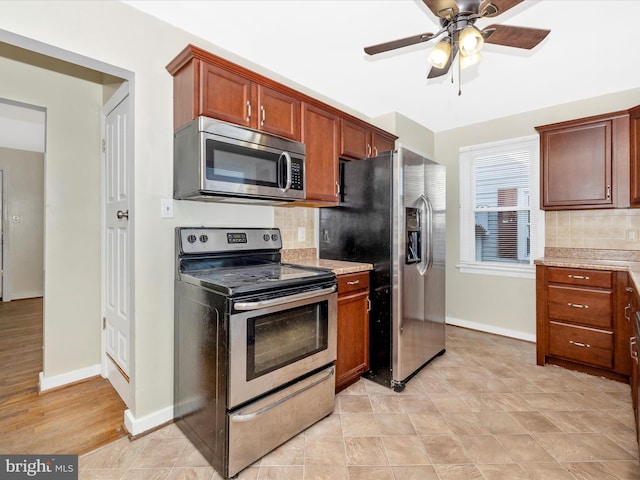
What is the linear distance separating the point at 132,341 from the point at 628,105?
4530 mm

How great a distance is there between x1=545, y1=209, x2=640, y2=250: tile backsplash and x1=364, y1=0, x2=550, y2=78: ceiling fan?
2.15 m

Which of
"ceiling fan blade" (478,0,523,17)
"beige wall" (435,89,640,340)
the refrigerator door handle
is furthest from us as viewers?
"beige wall" (435,89,640,340)

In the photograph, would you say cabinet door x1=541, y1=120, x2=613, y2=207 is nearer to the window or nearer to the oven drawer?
the window

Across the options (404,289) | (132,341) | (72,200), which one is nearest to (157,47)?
(72,200)

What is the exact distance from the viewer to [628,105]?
3.01 metres

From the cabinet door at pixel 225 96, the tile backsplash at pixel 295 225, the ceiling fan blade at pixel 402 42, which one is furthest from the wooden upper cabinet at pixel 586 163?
the cabinet door at pixel 225 96

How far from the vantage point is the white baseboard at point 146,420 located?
1.88 metres

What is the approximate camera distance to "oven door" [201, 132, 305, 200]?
5.87 feet

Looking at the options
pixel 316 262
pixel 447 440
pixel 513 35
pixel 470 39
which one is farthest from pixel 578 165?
pixel 447 440

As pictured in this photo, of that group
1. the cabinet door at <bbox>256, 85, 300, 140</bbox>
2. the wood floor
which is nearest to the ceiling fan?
the cabinet door at <bbox>256, 85, 300, 140</bbox>

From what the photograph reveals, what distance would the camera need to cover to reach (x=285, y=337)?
178 centimetres

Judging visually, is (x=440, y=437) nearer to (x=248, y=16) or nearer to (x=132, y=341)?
(x=132, y=341)

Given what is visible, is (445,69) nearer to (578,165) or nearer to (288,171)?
(288,171)

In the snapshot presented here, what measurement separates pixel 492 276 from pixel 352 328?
90.4 inches
